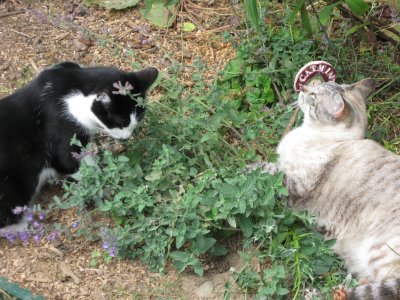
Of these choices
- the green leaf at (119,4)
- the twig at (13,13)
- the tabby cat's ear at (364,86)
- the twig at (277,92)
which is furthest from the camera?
the green leaf at (119,4)

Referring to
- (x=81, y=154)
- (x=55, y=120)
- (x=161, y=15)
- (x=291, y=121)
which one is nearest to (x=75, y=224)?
(x=81, y=154)

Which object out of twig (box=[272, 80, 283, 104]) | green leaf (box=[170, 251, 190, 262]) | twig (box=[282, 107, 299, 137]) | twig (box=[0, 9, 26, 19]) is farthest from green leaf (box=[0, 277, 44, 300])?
twig (box=[0, 9, 26, 19])

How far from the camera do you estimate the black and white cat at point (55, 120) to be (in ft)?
10.5

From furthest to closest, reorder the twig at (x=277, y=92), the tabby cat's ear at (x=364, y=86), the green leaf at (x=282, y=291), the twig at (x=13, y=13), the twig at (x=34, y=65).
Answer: the twig at (x=13, y=13)
the twig at (x=34, y=65)
the twig at (x=277, y=92)
the tabby cat's ear at (x=364, y=86)
the green leaf at (x=282, y=291)

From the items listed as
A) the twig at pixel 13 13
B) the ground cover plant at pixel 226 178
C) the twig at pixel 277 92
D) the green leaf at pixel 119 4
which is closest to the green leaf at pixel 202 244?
the ground cover plant at pixel 226 178

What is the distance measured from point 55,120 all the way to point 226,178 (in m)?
0.99

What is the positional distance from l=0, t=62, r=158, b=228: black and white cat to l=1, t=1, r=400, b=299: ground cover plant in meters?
0.15

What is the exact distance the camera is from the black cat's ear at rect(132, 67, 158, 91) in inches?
132

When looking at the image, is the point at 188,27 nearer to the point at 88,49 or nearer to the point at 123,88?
the point at 88,49

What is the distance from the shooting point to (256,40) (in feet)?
13.6

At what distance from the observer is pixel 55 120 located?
327 cm

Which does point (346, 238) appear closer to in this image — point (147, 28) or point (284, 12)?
point (284, 12)

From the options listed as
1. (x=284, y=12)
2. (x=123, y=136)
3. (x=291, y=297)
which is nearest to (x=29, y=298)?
(x=123, y=136)

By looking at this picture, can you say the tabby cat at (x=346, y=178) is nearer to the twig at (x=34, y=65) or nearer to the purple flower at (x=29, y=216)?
the purple flower at (x=29, y=216)
